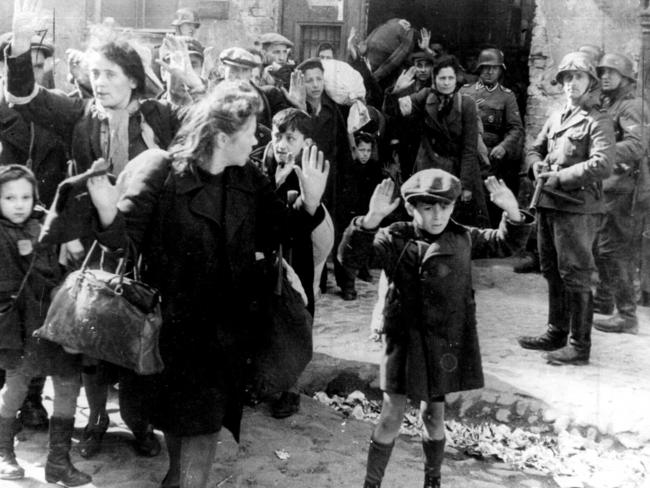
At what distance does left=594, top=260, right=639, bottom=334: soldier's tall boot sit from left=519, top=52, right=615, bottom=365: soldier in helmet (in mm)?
1035

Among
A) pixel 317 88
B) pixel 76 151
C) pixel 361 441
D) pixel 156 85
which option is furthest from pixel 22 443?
pixel 317 88

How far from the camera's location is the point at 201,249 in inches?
124

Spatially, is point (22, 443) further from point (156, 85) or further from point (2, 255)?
point (156, 85)

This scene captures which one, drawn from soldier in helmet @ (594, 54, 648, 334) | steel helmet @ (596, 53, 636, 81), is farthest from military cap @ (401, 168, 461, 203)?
steel helmet @ (596, 53, 636, 81)

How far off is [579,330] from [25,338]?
3841 millimetres

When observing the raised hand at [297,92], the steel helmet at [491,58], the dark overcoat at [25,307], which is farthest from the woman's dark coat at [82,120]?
the steel helmet at [491,58]

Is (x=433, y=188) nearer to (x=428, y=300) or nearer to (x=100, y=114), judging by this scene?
(x=428, y=300)

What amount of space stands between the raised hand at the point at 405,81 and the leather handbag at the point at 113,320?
567 centimetres

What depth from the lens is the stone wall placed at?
28.3 feet

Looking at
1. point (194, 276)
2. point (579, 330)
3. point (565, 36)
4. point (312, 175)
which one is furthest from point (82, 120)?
point (565, 36)

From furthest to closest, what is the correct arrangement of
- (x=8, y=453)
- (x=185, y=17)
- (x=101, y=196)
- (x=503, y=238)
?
1. (x=185, y=17)
2. (x=8, y=453)
3. (x=503, y=238)
4. (x=101, y=196)

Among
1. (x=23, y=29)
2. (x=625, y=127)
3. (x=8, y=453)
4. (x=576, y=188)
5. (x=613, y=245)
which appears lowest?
(x=8, y=453)

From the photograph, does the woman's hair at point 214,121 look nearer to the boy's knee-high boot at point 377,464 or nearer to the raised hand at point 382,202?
the raised hand at point 382,202

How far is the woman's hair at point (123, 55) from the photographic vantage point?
12.3 ft
